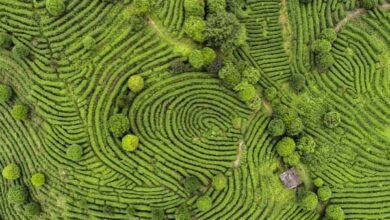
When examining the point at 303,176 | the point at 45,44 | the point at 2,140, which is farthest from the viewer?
the point at 303,176

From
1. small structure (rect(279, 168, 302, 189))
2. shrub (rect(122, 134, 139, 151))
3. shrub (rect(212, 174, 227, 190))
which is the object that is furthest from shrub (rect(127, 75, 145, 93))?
small structure (rect(279, 168, 302, 189))

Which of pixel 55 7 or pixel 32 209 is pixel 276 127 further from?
pixel 32 209

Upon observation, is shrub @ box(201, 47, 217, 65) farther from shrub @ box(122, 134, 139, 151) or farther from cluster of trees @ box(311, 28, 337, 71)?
cluster of trees @ box(311, 28, 337, 71)

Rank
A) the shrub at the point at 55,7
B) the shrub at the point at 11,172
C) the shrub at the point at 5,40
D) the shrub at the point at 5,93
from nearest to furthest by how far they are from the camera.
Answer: the shrub at the point at 55,7 < the shrub at the point at 5,40 < the shrub at the point at 5,93 < the shrub at the point at 11,172

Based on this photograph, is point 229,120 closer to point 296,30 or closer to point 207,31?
point 207,31

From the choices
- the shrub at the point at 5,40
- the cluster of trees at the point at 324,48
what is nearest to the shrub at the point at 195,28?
the cluster of trees at the point at 324,48

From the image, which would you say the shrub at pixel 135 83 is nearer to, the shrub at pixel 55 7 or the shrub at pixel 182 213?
the shrub at pixel 55 7

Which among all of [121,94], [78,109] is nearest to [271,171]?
[121,94]
